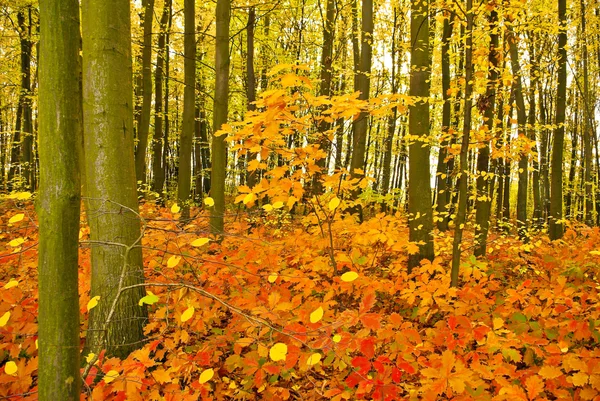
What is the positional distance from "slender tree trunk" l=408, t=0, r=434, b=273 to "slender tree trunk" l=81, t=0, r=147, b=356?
389cm

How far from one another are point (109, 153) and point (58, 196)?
5.84 feet

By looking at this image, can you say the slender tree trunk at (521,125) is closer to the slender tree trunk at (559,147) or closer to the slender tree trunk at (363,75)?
the slender tree trunk at (559,147)

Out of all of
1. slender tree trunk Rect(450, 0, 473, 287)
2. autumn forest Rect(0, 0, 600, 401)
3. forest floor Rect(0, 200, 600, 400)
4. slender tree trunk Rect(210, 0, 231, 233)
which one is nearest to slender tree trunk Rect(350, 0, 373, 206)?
autumn forest Rect(0, 0, 600, 401)

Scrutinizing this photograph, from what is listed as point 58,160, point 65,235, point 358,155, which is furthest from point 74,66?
point 358,155

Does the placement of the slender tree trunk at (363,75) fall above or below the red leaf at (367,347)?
above

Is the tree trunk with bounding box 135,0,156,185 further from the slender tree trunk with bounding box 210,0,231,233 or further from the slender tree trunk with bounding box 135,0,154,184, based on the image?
the slender tree trunk with bounding box 210,0,231,233

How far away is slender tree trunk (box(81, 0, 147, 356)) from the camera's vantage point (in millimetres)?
2869

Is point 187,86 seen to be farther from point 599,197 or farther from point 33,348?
point 599,197

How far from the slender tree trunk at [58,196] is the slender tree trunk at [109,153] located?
4.80 ft

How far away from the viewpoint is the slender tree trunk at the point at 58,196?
4.28 ft

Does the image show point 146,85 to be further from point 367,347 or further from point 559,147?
point 559,147

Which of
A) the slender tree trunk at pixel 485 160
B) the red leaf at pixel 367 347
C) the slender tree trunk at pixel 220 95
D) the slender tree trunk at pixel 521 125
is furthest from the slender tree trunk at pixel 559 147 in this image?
the red leaf at pixel 367 347

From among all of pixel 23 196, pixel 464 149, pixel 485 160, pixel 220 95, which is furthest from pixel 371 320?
pixel 220 95

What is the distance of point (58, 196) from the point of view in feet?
4.41
